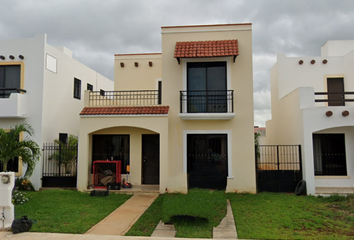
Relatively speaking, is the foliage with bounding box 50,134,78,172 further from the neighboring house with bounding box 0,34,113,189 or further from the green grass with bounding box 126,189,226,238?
the green grass with bounding box 126,189,226,238

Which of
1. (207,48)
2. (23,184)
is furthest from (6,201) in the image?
(207,48)

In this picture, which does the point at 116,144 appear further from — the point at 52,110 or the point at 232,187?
the point at 232,187

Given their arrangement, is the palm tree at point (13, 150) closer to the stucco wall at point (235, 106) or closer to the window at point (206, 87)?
the stucco wall at point (235, 106)

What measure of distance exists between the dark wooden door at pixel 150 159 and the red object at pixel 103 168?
1208 millimetres

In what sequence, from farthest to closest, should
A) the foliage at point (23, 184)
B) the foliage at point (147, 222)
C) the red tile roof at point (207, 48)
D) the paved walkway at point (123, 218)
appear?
the foliage at point (23, 184)
the red tile roof at point (207, 48)
the paved walkway at point (123, 218)
the foliage at point (147, 222)

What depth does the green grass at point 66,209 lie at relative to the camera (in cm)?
720

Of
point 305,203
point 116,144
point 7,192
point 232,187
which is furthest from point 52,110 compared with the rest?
point 305,203

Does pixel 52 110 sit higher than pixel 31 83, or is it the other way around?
pixel 31 83

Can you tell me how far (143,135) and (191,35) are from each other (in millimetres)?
5098

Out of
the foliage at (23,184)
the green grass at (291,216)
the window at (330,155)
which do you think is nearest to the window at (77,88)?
the foliage at (23,184)

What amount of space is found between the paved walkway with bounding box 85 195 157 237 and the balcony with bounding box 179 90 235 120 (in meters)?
3.84

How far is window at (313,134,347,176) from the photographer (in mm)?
12523

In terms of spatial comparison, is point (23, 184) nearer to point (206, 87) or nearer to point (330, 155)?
point (206, 87)

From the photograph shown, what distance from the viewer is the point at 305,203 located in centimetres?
981
